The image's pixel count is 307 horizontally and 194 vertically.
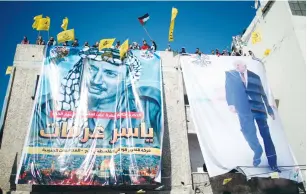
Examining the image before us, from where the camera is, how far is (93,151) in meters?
11.9

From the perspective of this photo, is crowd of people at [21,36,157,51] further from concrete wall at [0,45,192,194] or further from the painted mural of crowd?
the painted mural of crowd

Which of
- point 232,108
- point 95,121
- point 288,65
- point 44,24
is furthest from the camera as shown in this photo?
point 288,65

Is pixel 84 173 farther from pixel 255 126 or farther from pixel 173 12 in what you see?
pixel 173 12

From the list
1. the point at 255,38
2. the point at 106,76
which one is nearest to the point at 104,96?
the point at 106,76

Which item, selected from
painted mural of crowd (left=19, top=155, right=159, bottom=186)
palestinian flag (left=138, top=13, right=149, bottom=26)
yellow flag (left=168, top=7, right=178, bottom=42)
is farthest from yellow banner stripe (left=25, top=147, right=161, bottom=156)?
palestinian flag (left=138, top=13, right=149, bottom=26)

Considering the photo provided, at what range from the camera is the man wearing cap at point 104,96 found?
40.9 ft

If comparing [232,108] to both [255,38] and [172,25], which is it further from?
[255,38]

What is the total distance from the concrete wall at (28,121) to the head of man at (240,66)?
302cm

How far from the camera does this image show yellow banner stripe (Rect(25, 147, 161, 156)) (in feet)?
38.0

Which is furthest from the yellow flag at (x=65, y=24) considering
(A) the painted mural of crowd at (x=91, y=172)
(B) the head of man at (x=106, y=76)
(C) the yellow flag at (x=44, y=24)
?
(A) the painted mural of crowd at (x=91, y=172)

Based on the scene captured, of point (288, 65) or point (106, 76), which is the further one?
point (288, 65)

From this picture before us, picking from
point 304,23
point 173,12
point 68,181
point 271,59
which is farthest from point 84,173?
point 304,23

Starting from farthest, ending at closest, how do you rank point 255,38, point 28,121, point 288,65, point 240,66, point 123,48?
point 255,38 → point 288,65 → point 240,66 → point 123,48 → point 28,121

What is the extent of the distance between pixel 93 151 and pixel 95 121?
1.35 m
